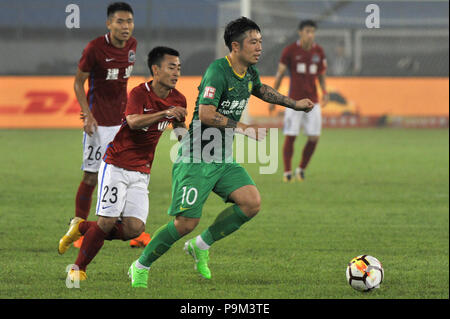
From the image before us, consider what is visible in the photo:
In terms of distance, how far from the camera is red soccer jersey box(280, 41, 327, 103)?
42.0ft

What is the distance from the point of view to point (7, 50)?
79.9 feet

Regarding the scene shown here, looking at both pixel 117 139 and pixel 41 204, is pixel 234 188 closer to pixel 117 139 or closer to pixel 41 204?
pixel 117 139

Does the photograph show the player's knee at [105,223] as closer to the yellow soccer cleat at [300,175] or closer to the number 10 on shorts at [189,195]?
the number 10 on shorts at [189,195]

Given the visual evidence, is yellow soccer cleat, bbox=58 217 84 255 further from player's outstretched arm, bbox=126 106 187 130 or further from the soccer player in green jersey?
player's outstretched arm, bbox=126 106 187 130

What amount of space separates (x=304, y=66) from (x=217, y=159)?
7.36 metres

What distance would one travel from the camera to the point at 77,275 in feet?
18.1

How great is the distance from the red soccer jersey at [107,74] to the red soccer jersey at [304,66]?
5.70 meters

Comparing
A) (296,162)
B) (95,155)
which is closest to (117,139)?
(95,155)

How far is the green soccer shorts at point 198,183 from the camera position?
18.3 ft

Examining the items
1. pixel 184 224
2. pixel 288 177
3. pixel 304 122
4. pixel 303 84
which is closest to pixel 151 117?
pixel 184 224

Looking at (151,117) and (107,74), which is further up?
(107,74)

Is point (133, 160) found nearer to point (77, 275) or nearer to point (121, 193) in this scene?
point (121, 193)

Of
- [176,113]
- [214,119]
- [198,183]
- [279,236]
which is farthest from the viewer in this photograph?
[279,236]

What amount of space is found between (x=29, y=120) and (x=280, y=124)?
23.6ft
